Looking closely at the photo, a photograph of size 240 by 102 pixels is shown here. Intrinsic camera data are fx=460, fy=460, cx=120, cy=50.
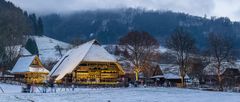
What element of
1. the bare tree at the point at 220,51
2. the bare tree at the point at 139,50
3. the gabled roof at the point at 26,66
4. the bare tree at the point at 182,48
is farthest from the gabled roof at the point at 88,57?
the bare tree at the point at 220,51

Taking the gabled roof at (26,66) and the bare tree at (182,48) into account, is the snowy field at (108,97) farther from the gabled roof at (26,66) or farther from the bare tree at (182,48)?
the gabled roof at (26,66)

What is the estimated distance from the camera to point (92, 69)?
281 ft

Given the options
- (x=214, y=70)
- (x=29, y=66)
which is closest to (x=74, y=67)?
(x=29, y=66)

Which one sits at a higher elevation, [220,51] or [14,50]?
[14,50]

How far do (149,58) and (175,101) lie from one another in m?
44.8

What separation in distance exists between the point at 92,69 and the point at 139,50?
31.7 ft

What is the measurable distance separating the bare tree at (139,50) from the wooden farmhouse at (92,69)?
3.72 metres

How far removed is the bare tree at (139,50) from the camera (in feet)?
284

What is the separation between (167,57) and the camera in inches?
3386

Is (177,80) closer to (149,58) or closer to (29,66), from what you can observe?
(149,58)

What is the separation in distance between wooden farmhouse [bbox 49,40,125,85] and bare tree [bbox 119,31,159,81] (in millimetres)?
3720

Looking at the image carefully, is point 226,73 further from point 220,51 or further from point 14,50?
point 14,50

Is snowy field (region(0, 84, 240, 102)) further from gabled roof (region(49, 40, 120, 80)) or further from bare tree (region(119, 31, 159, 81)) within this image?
bare tree (region(119, 31, 159, 81))

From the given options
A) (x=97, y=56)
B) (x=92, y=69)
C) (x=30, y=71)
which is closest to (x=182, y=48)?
(x=97, y=56)
